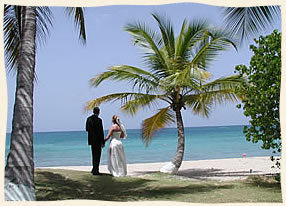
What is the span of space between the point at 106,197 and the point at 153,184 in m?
1.16

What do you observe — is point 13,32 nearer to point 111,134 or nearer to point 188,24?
point 111,134

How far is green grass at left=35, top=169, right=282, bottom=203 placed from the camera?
5340 millimetres

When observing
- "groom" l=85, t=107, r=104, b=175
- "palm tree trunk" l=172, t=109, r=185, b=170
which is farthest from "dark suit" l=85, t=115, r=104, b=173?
"palm tree trunk" l=172, t=109, r=185, b=170

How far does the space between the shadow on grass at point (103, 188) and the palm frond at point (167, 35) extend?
9.88ft

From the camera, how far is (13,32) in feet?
20.0

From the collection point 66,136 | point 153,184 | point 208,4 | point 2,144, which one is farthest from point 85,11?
point 66,136

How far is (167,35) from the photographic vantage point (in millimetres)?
8508

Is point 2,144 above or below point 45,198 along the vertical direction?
above

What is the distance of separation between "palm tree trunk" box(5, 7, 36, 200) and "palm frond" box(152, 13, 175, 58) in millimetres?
3985

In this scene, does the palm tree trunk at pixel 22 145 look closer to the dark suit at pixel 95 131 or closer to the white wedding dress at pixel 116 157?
the dark suit at pixel 95 131

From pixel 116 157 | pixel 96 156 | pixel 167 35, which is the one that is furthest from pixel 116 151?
pixel 167 35

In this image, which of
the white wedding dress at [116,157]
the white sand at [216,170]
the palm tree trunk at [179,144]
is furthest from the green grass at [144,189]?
the palm tree trunk at [179,144]

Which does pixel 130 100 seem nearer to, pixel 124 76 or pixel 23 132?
pixel 124 76

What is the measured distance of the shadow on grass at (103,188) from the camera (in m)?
5.42
